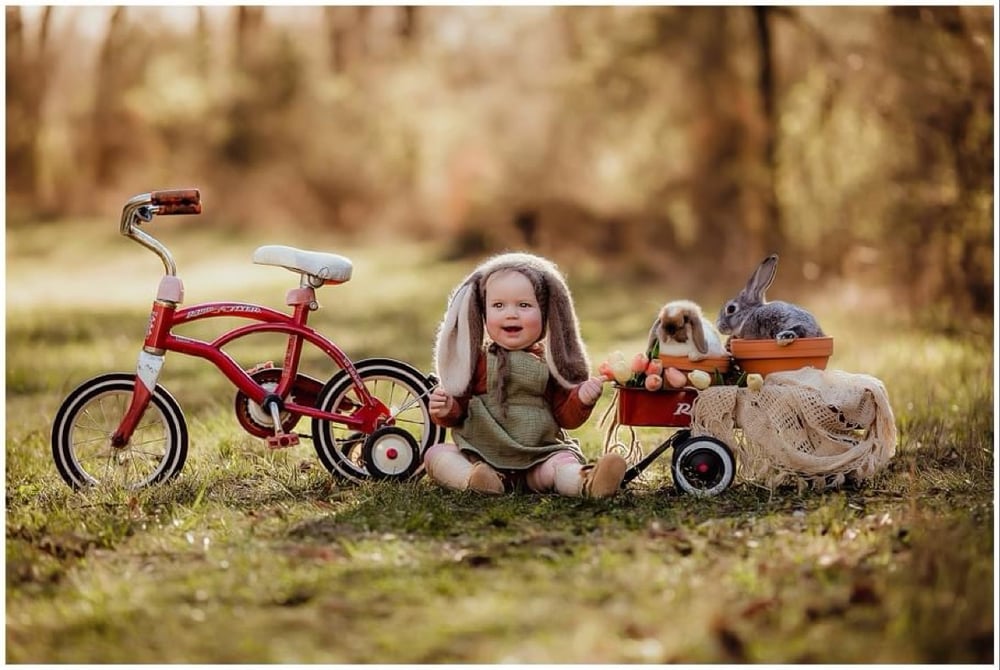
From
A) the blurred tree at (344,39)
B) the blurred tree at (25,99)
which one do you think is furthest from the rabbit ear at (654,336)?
the blurred tree at (25,99)

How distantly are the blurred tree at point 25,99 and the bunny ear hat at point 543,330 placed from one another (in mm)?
14536

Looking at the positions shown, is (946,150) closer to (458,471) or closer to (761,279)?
(761,279)

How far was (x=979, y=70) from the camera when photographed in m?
9.19

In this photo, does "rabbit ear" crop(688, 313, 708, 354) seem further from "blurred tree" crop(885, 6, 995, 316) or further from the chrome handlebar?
"blurred tree" crop(885, 6, 995, 316)

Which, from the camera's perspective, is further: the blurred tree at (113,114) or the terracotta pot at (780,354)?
the blurred tree at (113,114)

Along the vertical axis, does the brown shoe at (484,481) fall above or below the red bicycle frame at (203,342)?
below

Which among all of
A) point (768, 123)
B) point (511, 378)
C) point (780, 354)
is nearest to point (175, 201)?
point (511, 378)

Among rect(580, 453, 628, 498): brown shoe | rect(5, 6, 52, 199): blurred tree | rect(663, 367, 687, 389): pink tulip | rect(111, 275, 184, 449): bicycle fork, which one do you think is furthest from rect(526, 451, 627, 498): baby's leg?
rect(5, 6, 52, 199): blurred tree

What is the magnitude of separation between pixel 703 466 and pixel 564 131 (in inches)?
468

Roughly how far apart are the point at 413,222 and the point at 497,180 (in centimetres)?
152

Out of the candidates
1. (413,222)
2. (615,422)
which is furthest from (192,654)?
(413,222)

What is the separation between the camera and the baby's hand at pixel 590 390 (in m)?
4.73

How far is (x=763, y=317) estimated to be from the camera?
4.79m

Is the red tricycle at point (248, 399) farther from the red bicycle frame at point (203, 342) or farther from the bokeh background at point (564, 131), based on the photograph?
the bokeh background at point (564, 131)
